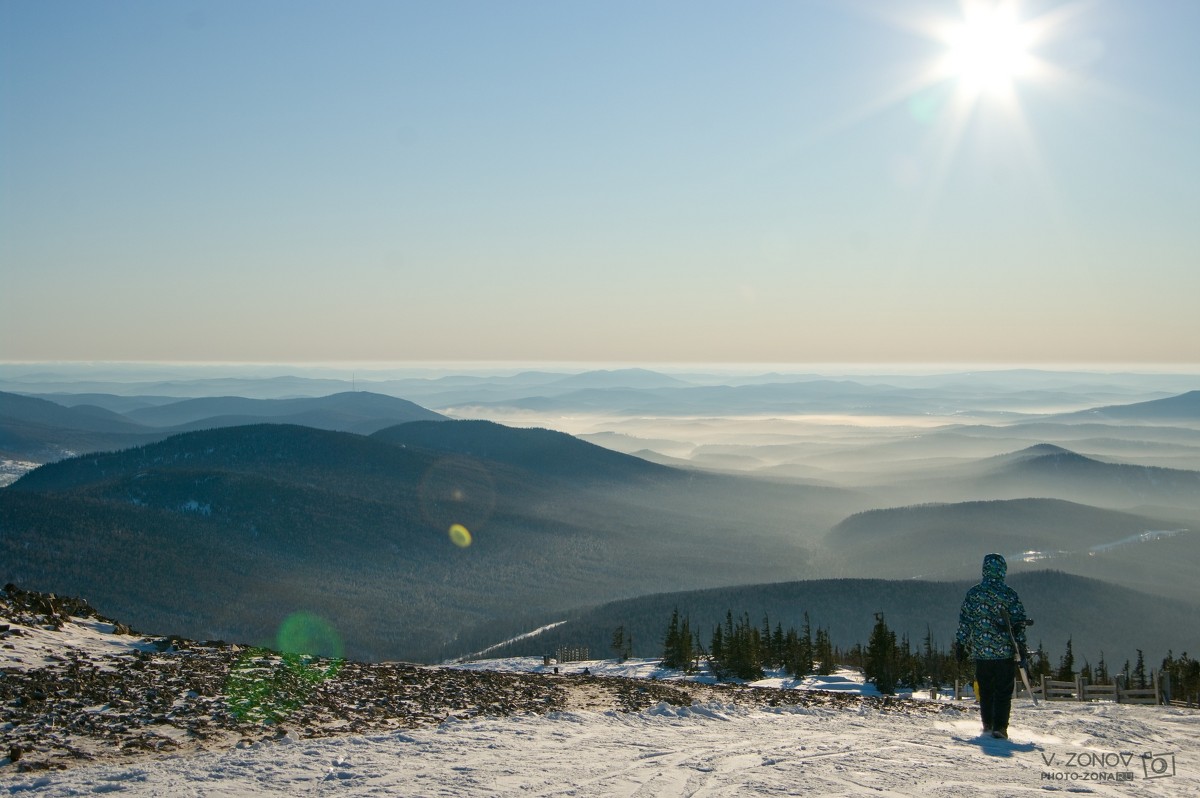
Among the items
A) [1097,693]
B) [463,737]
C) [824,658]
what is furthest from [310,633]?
[463,737]

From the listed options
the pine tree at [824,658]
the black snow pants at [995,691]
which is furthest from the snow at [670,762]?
the pine tree at [824,658]

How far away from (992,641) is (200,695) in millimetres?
14450

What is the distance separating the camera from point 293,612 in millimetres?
169625

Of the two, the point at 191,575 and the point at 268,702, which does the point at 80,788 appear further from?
the point at 191,575

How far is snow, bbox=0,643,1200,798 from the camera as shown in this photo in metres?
10.2

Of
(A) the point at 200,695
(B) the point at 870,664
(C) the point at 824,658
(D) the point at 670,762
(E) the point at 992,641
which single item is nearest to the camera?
(D) the point at 670,762

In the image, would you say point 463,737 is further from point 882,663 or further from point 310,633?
point 310,633

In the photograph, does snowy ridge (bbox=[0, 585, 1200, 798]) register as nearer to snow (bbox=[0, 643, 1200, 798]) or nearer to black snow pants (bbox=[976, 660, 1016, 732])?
snow (bbox=[0, 643, 1200, 798])

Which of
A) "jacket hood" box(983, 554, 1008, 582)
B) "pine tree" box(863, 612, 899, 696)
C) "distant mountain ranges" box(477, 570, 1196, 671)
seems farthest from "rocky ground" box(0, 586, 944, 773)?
"distant mountain ranges" box(477, 570, 1196, 671)

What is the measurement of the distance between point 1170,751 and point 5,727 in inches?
727

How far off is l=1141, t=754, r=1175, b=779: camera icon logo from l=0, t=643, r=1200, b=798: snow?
0.15 ft

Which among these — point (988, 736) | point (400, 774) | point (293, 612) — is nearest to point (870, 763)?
point (988, 736)

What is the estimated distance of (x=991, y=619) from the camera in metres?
15.3

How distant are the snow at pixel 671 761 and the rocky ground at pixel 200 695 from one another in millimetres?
532
